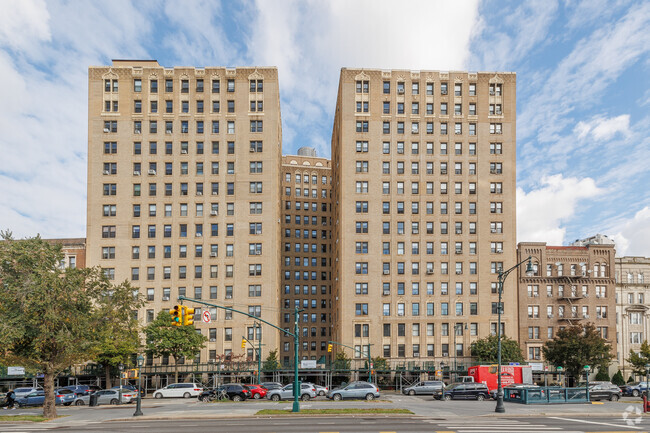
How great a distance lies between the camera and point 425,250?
82000 mm

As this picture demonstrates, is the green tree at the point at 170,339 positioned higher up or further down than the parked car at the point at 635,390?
higher up

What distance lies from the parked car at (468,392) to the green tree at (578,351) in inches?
951

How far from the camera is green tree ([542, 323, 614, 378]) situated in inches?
2697

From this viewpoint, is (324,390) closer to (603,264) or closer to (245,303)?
(245,303)

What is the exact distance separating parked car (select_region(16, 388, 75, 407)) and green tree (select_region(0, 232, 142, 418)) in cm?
1237

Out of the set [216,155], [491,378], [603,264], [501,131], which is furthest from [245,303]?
[603,264]

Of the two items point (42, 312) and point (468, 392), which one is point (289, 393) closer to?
point (468, 392)

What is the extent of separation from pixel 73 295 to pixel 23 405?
19187 mm

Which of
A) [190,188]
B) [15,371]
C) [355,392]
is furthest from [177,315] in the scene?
[190,188]

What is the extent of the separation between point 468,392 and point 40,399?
140 ft

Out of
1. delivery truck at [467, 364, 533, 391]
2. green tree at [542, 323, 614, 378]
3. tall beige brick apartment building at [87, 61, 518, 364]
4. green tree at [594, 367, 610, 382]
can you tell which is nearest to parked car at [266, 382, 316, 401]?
delivery truck at [467, 364, 533, 391]

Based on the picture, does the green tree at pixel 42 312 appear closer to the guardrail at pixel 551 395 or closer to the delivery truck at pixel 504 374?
the guardrail at pixel 551 395

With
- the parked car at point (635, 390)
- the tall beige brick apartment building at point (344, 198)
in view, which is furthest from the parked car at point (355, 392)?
the parked car at point (635, 390)

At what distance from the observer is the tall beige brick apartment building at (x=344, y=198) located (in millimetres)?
79812
